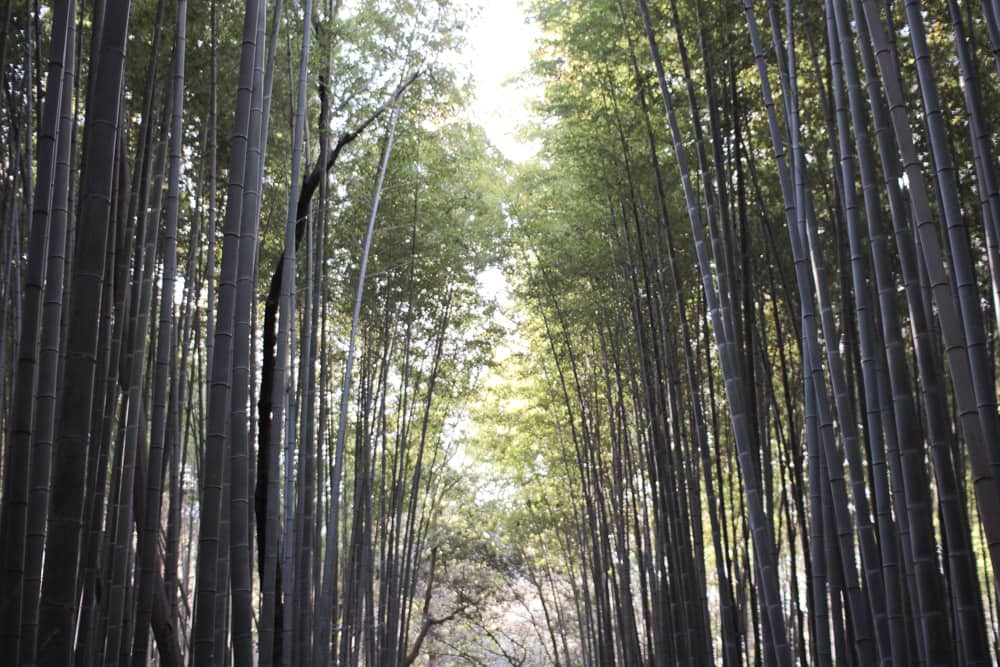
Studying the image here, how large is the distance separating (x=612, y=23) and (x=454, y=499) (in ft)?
31.5

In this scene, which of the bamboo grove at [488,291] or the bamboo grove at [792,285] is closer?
the bamboo grove at [488,291]

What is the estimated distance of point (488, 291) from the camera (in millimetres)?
8742

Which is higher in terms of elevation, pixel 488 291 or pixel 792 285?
pixel 488 291

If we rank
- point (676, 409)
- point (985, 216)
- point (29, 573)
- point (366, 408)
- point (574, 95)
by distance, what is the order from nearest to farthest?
point (29, 573) < point (985, 216) < point (676, 409) < point (574, 95) < point (366, 408)

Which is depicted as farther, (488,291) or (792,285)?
(488,291)

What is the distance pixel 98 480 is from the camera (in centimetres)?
279

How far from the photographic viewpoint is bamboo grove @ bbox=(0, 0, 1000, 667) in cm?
203

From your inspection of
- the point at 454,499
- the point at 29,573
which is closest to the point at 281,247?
the point at 29,573

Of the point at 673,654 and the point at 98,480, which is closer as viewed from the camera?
the point at 98,480

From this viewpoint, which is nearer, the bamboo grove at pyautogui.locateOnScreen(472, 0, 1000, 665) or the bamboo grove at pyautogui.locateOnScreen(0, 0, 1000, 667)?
the bamboo grove at pyautogui.locateOnScreen(0, 0, 1000, 667)

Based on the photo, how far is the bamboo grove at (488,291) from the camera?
203cm

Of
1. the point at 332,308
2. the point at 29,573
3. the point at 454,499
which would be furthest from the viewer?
the point at 454,499

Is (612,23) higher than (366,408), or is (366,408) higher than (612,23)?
(612,23)

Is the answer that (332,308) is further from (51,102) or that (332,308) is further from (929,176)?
(51,102)
